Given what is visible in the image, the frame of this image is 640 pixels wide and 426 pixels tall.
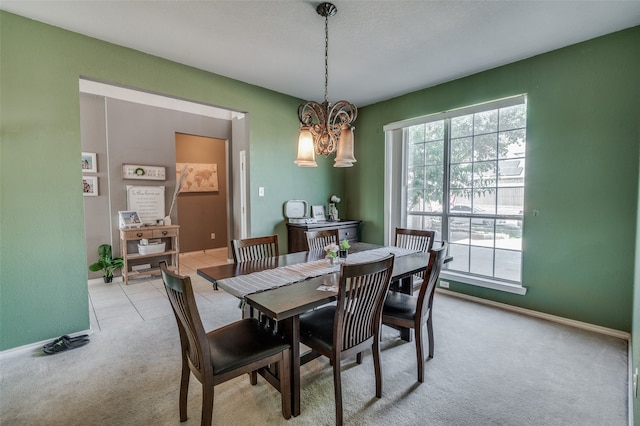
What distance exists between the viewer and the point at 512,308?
321 cm

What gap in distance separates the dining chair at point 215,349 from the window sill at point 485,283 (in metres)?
2.68

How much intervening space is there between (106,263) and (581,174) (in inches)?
224

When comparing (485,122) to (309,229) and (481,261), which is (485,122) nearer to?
(481,261)

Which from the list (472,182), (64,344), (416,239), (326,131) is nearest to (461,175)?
(472,182)

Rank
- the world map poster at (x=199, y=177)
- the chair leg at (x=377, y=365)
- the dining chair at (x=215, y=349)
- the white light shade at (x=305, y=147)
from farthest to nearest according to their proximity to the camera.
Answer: the world map poster at (x=199, y=177), the white light shade at (x=305, y=147), the chair leg at (x=377, y=365), the dining chair at (x=215, y=349)

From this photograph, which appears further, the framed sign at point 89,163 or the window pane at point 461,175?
the framed sign at point 89,163

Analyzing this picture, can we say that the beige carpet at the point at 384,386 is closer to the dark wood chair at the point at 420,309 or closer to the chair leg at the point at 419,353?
the chair leg at the point at 419,353

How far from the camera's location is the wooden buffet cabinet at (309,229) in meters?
3.99

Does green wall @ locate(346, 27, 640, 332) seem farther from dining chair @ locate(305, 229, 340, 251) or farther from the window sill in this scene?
dining chair @ locate(305, 229, 340, 251)

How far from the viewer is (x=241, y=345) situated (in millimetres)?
1614

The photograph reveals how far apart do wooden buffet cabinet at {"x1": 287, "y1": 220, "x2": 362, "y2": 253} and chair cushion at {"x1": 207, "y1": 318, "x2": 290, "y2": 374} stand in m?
2.11

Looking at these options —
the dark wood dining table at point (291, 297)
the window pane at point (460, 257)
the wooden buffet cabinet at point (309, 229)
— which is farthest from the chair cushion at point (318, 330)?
the window pane at point (460, 257)

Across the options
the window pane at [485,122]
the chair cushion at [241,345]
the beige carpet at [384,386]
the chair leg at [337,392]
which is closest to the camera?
the chair cushion at [241,345]

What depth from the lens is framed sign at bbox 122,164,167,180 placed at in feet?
14.6
